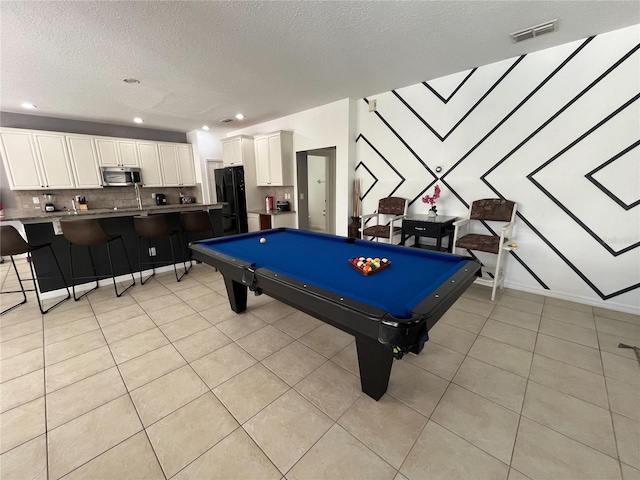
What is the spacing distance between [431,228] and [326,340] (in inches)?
76.2

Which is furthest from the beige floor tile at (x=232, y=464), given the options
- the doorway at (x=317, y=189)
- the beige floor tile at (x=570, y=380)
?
the doorway at (x=317, y=189)

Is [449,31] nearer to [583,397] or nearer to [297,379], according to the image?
[583,397]

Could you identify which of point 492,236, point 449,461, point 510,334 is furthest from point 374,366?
point 492,236

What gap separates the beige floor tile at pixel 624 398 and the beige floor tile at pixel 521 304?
964 mm

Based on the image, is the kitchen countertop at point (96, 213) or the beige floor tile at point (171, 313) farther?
the kitchen countertop at point (96, 213)

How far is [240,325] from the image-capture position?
2461 mm

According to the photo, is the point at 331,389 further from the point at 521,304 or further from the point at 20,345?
the point at 20,345

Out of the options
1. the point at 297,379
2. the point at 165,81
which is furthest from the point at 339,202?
the point at 297,379

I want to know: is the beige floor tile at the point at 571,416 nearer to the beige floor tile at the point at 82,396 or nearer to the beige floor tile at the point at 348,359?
the beige floor tile at the point at 348,359

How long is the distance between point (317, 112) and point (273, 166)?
137 cm

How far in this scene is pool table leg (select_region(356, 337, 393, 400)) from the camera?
58.5 inches

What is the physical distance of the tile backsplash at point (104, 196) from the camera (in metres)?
4.71

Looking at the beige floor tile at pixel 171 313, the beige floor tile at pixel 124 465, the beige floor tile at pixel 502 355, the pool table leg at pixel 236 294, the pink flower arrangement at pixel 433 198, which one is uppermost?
the pink flower arrangement at pixel 433 198

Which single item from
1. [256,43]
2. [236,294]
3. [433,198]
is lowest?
[236,294]
